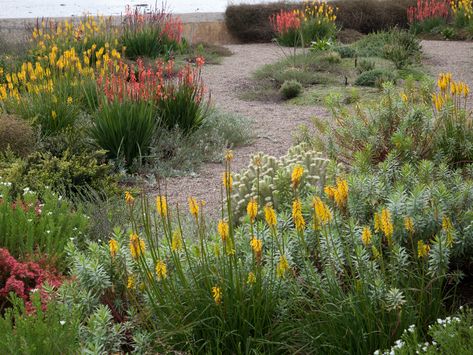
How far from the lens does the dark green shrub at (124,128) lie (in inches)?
297

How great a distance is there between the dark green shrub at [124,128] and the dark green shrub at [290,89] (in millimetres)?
4313

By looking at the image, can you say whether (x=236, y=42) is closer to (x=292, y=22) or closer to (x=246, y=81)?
(x=292, y=22)

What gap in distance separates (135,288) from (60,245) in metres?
1.15

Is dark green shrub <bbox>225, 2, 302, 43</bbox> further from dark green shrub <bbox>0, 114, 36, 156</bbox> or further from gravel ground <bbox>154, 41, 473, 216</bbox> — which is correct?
dark green shrub <bbox>0, 114, 36, 156</bbox>

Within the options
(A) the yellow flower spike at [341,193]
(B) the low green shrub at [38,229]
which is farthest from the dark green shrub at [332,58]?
(A) the yellow flower spike at [341,193]

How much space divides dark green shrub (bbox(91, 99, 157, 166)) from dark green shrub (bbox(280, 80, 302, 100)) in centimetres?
431

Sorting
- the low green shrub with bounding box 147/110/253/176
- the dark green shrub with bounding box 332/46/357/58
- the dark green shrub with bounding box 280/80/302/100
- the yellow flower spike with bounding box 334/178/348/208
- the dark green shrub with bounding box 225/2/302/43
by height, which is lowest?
the low green shrub with bounding box 147/110/253/176

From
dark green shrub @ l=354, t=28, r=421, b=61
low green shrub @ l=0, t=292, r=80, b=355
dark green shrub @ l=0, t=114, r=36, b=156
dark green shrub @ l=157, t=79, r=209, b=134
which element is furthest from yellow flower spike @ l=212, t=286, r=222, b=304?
dark green shrub @ l=354, t=28, r=421, b=61

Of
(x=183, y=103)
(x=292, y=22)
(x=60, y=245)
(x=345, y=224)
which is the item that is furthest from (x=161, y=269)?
(x=292, y=22)

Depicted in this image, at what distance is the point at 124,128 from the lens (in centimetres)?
757

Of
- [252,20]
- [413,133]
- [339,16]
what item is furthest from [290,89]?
[339,16]

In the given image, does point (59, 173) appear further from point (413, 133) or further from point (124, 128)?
point (413, 133)

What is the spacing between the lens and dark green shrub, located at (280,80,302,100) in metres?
11.7

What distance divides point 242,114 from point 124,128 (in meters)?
3.20
